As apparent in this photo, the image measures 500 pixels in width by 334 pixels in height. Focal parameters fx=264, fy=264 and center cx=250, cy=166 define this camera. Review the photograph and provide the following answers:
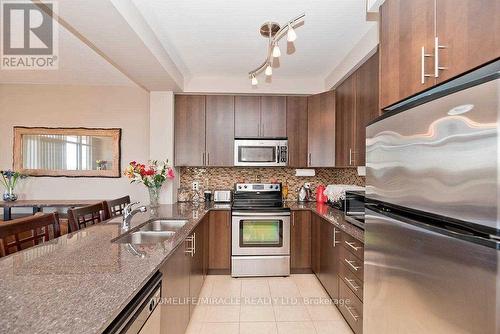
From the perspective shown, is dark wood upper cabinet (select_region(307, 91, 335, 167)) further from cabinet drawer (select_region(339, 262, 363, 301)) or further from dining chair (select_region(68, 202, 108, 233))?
dining chair (select_region(68, 202, 108, 233))

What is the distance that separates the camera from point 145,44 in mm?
2148

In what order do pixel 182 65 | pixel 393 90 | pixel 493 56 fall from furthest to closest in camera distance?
1. pixel 182 65
2. pixel 393 90
3. pixel 493 56

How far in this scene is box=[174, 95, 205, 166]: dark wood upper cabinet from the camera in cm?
353

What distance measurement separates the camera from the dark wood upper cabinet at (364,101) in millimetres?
2213

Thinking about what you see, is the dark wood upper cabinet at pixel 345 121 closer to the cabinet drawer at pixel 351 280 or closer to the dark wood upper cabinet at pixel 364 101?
the dark wood upper cabinet at pixel 364 101

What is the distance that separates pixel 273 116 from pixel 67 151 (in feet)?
9.31

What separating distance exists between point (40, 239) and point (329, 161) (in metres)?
2.91

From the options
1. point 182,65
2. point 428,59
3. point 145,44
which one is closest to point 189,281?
point 145,44

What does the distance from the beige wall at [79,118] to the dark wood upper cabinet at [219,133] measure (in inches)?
35.3

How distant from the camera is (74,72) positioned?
3.20 metres

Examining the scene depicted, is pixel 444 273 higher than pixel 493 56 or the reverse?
the reverse

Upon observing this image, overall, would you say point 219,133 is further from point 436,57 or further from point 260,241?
point 436,57

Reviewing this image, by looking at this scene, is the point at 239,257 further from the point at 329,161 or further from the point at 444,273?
the point at 444,273

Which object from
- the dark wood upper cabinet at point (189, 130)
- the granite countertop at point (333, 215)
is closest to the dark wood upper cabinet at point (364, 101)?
the granite countertop at point (333, 215)
